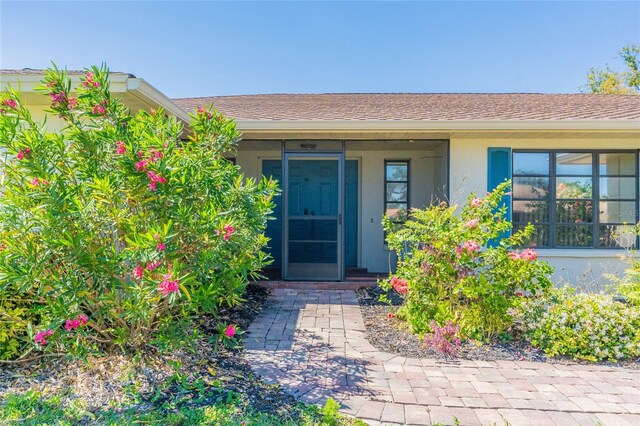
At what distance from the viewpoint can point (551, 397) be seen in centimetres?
296

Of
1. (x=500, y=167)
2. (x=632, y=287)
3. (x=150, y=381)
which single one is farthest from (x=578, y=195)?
(x=150, y=381)

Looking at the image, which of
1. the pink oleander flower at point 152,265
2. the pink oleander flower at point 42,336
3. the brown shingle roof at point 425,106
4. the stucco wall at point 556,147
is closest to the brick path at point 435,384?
the pink oleander flower at point 152,265

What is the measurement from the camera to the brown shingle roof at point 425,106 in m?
6.42

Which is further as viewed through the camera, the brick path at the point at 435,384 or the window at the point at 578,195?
the window at the point at 578,195

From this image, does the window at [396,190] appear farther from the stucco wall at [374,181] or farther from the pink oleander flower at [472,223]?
the pink oleander flower at [472,223]

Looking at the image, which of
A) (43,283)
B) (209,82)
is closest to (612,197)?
(43,283)

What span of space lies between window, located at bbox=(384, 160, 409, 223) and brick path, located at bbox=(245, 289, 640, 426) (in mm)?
4265

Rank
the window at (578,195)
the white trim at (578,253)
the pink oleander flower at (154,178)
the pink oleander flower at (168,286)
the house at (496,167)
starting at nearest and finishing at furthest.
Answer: the pink oleander flower at (168,286), the pink oleander flower at (154,178), the house at (496,167), the white trim at (578,253), the window at (578,195)

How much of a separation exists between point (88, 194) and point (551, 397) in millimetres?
4119

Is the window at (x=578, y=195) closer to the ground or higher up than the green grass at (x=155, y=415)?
higher up

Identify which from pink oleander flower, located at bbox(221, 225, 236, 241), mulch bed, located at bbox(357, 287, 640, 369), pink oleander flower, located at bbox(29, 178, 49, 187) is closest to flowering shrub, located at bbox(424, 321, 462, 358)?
mulch bed, located at bbox(357, 287, 640, 369)

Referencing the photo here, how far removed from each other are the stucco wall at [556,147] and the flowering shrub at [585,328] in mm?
2269

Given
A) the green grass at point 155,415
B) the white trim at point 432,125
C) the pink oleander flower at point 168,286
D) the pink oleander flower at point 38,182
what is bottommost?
the green grass at point 155,415

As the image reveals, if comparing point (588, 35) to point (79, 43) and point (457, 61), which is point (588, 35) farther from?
point (79, 43)
